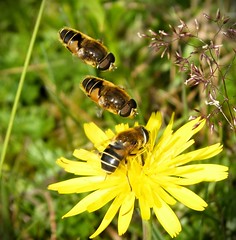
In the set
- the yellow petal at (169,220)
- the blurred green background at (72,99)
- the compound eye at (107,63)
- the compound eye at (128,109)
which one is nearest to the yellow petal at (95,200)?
the yellow petal at (169,220)

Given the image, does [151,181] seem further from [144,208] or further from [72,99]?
[72,99]

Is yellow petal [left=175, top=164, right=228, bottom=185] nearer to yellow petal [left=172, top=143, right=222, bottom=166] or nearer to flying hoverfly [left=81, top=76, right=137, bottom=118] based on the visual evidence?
yellow petal [left=172, top=143, right=222, bottom=166]

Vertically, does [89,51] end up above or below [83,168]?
above

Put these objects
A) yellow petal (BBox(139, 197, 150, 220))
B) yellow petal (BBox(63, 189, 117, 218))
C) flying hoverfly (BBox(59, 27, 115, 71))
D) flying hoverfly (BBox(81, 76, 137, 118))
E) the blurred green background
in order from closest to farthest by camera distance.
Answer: yellow petal (BBox(139, 197, 150, 220)) < yellow petal (BBox(63, 189, 117, 218)) < flying hoverfly (BBox(81, 76, 137, 118)) < flying hoverfly (BBox(59, 27, 115, 71)) < the blurred green background

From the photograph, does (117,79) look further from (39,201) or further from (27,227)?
(27,227)

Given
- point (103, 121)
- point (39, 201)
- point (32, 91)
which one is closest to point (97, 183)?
point (39, 201)

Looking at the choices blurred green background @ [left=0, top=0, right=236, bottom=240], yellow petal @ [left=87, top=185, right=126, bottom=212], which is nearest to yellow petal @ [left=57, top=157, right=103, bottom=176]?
yellow petal @ [left=87, top=185, right=126, bottom=212]

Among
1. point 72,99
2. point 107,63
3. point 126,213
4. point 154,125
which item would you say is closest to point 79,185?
point 126,213

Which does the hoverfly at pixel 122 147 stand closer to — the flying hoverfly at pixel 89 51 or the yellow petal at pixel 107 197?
the yellow petal at pixel 107 197
